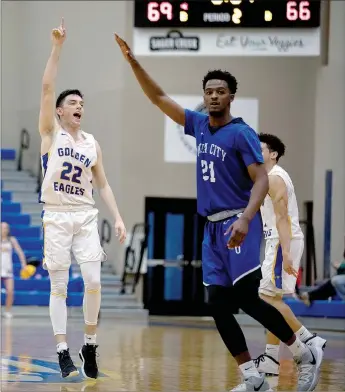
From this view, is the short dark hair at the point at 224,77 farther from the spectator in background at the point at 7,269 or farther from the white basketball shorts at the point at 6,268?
the white basketball shorts at the point at 6,268

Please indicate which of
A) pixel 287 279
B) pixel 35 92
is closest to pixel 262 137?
pixel 287 279

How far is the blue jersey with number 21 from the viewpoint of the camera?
18.0ft

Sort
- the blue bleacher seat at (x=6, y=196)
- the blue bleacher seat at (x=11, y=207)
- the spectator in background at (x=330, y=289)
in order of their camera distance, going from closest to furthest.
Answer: the spectator in background at (x=330, y=289) → the blue bleacher seat at (x=11, y=207) → the blue bleacher seat at (x=6, y=196)

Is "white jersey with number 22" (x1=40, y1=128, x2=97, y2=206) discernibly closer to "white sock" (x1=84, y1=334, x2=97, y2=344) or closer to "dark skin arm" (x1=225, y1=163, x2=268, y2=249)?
"white sock" (x1=84, y1=334, x2=97, y2=344)

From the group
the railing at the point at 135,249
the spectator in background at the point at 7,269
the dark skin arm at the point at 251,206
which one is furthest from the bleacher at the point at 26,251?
the dark skin arm at the point at 251,206

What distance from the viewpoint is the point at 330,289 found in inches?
513

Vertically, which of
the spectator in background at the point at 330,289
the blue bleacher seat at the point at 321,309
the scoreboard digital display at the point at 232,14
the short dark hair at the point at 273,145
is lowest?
the blue bleacher seat at the point at 321,309

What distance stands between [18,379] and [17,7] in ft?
51.9

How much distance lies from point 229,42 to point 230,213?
892 centimetres

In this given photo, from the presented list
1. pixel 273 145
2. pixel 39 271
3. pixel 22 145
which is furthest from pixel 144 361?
pixel 22 145

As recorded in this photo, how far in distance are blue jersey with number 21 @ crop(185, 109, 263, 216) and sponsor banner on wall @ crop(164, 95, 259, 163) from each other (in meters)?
12.4

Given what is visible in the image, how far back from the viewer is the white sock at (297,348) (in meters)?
5.77

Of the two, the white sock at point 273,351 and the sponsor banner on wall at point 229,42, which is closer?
the white sock at point 273,351

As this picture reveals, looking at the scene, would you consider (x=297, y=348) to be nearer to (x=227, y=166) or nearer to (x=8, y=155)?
(x=227, y=166)
